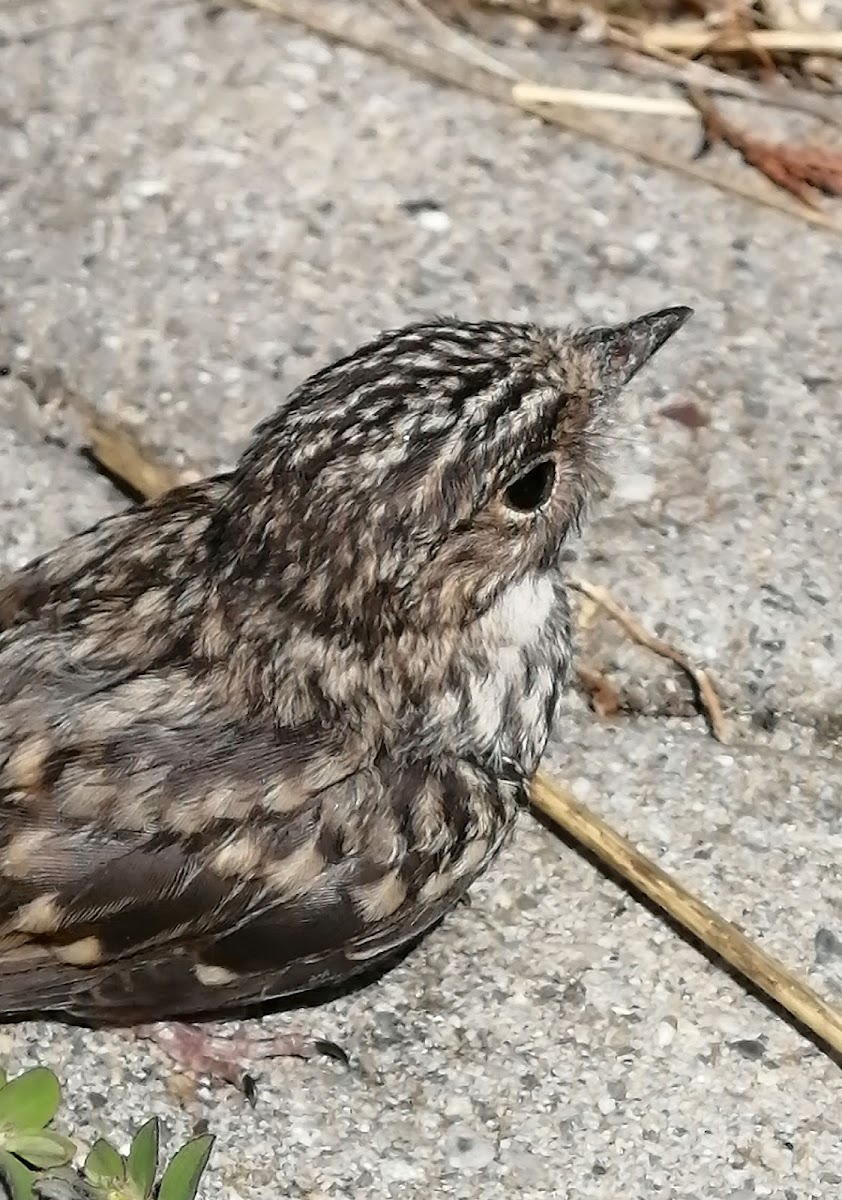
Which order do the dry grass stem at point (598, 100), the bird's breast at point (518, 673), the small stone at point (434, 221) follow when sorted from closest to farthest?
the bird's breast at point (518, 673), the small stone at point (434, 221), the dry grass stem at point (598, 100)

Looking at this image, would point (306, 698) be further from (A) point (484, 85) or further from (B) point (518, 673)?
(A) point (484, 85)

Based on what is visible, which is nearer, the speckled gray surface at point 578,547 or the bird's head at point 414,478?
the bird's head at point 414,478

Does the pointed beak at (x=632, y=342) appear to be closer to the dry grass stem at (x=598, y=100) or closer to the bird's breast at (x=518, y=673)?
the bird's breast at (x=518, y=673)

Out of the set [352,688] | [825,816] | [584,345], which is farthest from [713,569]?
[352,688]

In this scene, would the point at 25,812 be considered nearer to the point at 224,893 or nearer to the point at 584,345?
the point at 224,893

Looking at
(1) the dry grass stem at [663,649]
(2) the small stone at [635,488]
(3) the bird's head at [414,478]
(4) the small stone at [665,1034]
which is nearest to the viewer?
(3) the bird's head at [414,478]

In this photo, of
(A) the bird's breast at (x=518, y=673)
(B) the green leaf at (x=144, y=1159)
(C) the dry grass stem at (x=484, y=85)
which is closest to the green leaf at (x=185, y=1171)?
(B) the green leaf at (x=144, y=1159)

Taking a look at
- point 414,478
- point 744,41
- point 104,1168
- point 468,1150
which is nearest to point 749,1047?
point 468,1150

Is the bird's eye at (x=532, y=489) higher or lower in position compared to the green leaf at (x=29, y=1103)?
higher
